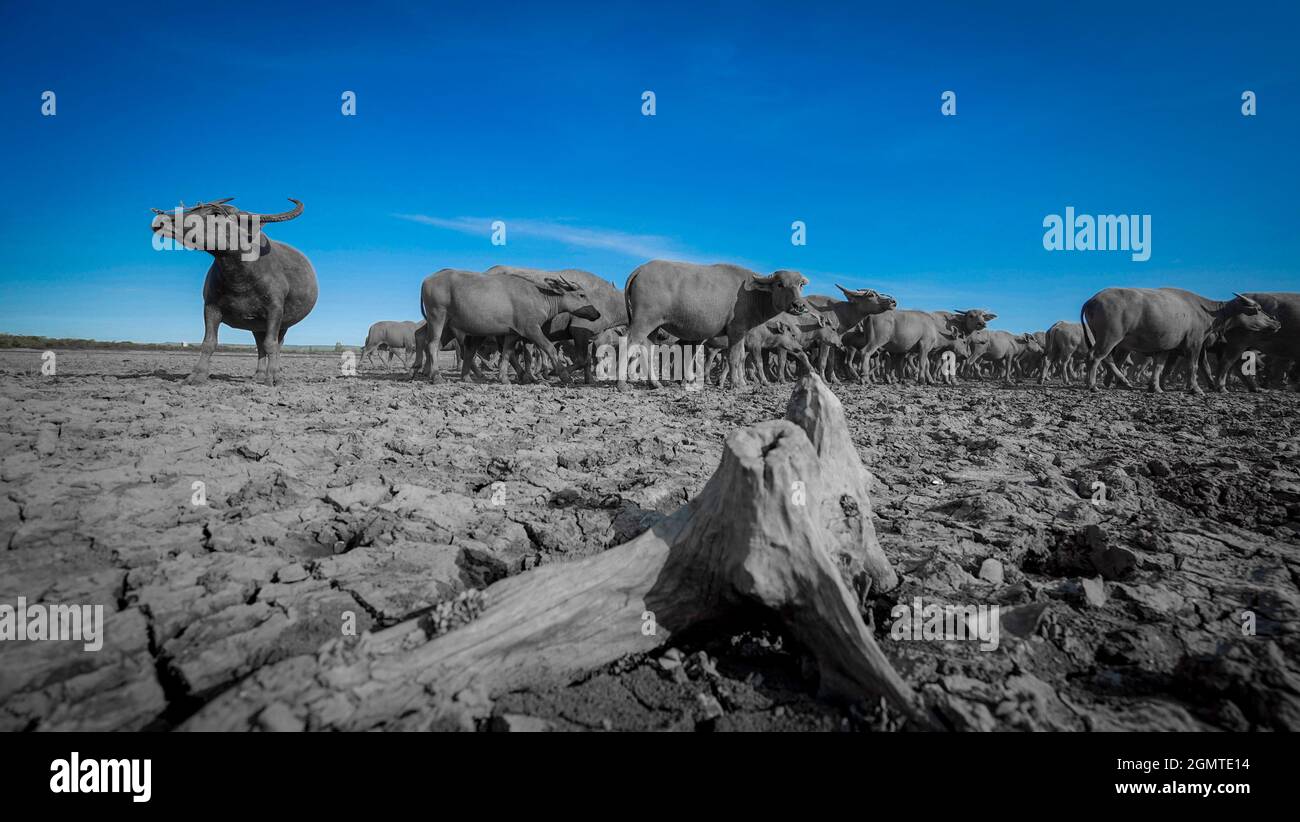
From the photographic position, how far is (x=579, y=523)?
10.1 ft

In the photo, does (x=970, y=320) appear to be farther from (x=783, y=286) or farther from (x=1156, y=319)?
(x=783, y=286)

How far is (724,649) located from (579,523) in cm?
129

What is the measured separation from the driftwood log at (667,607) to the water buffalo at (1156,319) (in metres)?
14.9

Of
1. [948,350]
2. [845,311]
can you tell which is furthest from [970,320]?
[845,311]

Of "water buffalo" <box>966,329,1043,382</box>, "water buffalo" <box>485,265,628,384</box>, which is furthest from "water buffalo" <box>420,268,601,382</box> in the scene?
"water buffalo" <box>966,329,1043,382</box>

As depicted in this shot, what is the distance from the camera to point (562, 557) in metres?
2.67

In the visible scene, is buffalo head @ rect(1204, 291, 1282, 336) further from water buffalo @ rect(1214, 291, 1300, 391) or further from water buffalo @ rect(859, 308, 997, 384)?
water buffalo @ rect(859, 308, 997, 384)

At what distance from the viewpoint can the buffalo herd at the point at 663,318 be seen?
7539 mm

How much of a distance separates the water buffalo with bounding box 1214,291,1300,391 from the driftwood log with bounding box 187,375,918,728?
1767 centimetres

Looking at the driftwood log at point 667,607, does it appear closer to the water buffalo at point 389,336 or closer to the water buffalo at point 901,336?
the water buffalo at point 901,336

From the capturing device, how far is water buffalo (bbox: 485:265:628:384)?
12422mm

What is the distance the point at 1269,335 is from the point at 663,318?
15.8 meters

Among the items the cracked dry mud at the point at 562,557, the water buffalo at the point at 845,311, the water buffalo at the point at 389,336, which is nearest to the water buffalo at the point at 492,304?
the cracked dry mud at the point at 562,557
